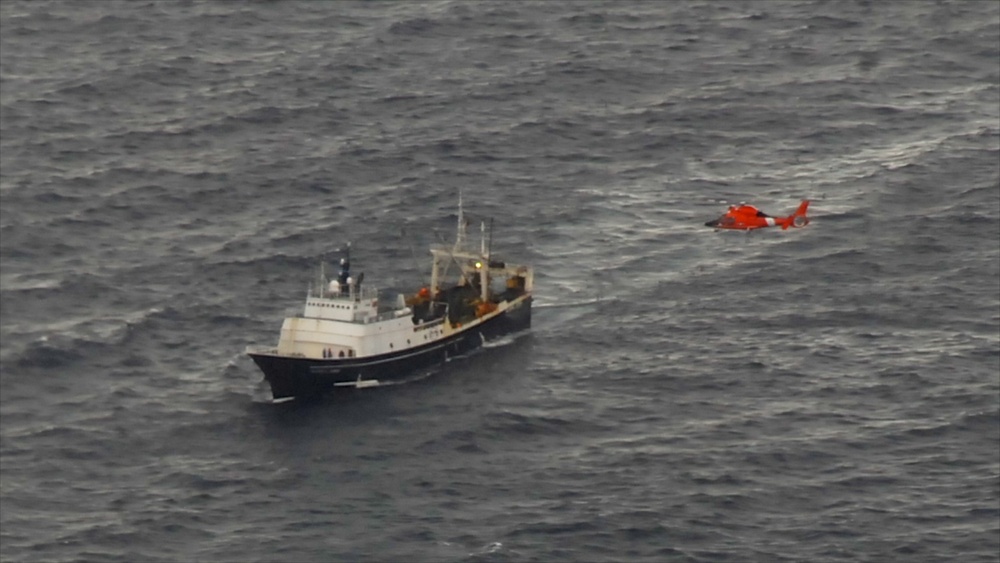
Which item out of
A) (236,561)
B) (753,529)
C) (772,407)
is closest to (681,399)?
(772,407)

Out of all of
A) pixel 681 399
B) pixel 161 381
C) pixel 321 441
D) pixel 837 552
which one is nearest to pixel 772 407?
pixel 681 399

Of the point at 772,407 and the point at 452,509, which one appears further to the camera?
the point at 772,407

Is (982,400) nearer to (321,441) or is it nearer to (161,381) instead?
(321,441)

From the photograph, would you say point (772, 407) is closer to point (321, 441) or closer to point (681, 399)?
point (681, 399)

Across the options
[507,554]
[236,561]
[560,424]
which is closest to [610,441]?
[560,424]

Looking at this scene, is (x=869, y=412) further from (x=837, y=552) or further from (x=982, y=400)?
(x=837, y=552)

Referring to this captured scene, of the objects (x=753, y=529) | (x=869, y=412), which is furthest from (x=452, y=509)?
(x=869, y=412)

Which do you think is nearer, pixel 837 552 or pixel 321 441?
pixel 837 552

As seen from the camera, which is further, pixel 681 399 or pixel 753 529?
pixel 681 399
